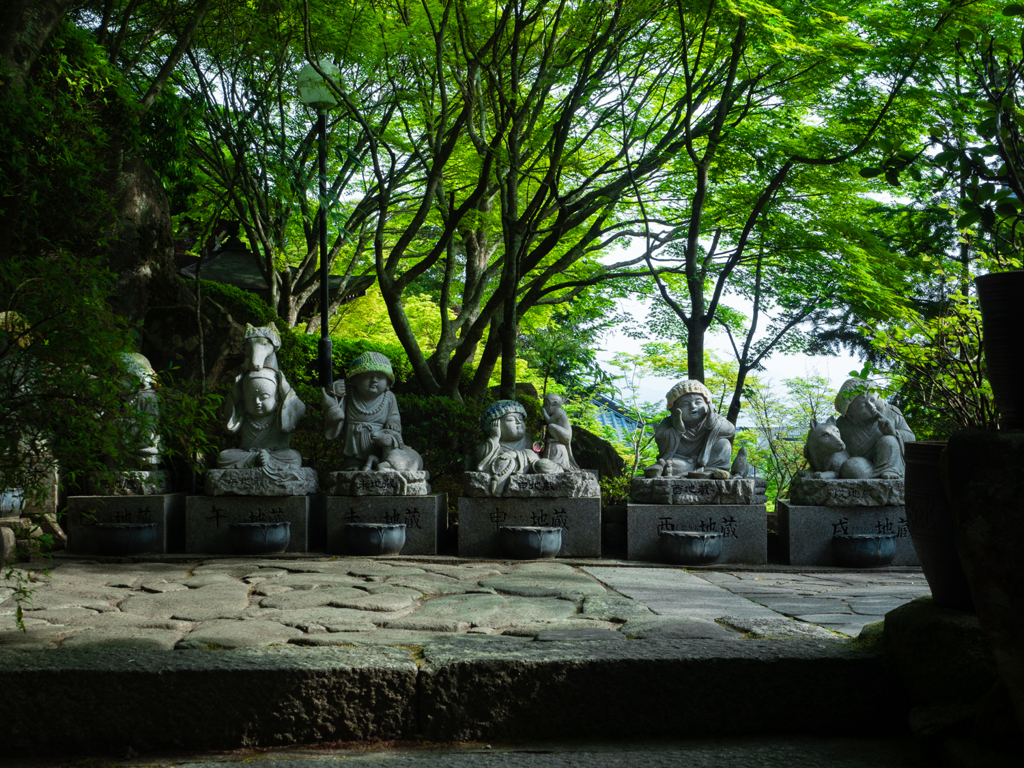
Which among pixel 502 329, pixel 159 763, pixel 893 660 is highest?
pixel 502 329

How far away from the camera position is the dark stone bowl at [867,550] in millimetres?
7297

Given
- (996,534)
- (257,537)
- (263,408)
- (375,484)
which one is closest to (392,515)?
(375,484)

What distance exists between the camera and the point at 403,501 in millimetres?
7742

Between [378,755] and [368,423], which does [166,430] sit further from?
[368,423]

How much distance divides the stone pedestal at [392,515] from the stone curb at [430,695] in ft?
15.0

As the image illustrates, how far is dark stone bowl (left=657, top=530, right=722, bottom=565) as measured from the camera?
724 cm

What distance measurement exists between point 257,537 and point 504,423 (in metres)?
2.58

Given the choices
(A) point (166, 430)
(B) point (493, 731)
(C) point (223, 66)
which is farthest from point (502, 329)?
(B) point (493, 731)

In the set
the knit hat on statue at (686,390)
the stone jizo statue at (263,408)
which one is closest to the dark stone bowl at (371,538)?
the stone jizo statue at (263,408)

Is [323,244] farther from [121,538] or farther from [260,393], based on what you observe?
[121,538]

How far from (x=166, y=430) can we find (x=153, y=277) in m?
7.02

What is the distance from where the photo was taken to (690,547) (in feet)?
23.8

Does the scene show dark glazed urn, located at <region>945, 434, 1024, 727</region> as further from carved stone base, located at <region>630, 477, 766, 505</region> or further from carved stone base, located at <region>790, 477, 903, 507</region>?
carved stone base, located at <region>790, 477, 903, 507</region>

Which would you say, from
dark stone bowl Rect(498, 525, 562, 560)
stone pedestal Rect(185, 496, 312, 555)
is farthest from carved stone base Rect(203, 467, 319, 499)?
dark stone bowl Rect(498, 525, 562, 560)
